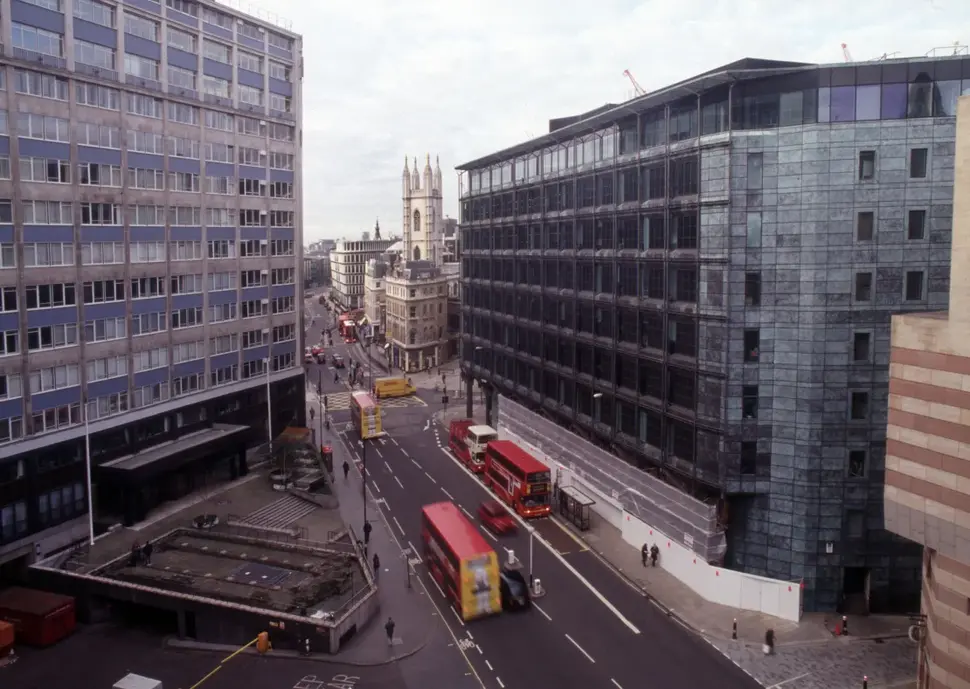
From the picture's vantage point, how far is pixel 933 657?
97.8ft

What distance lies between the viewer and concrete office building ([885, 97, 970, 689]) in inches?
1068

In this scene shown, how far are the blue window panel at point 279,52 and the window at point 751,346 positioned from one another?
2008 inches

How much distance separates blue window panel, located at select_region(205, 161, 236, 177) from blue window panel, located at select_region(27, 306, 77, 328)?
57.3ft

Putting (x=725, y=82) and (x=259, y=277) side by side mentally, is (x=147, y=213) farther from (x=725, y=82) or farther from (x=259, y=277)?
(x=725, y=82)

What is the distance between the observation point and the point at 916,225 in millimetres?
40094

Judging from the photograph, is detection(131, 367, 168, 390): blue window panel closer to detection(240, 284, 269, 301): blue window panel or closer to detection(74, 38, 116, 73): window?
detection(240, 284, 269, 301): blue window panel

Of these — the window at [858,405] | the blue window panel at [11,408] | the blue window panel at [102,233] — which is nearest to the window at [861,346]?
the window at [858,405]

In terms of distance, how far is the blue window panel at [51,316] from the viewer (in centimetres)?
4944

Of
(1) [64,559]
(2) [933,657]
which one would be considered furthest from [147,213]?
(2) [933,657]

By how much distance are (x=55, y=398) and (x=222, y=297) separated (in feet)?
59.1

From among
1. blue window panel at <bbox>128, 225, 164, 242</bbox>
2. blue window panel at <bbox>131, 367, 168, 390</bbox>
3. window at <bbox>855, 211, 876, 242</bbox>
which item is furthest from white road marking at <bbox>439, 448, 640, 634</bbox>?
blue window panel at <bbox>128, 225, 164, 242</bbox>

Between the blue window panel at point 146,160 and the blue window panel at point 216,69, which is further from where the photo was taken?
the blue window panel at point 216,69

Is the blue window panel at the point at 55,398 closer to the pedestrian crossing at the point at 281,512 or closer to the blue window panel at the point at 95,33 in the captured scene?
the pedestrian crossing at the point at 281,512

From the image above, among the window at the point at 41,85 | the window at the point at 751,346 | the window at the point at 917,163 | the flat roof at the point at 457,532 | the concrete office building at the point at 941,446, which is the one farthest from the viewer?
the window at the point at 41,85
